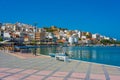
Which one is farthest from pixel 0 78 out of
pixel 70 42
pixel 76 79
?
pixel 70 42

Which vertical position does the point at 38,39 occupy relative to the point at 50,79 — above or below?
Answer: above

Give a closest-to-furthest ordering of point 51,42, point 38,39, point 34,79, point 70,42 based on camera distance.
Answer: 1. point 34,79
2. point 38,39
3. point 51,42
4. point 70,42

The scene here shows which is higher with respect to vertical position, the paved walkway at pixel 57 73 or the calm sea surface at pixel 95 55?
the calm sea surface at pixel 95 55

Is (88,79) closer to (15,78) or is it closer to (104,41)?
(15,78)

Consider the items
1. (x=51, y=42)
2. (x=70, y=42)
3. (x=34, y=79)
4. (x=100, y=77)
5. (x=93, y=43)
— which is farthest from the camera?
(x=93, y=43)

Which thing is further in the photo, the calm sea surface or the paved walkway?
the calm sea surface

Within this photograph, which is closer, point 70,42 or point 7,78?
point 7,78

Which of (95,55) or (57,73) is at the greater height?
(95,55)

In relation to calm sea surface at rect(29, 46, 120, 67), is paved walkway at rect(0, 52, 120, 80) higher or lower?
lower

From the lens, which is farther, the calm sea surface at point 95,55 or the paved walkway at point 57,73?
the calm sea surface at point 95,55

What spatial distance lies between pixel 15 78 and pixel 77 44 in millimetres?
174579

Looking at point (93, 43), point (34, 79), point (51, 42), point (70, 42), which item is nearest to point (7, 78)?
point (34, 79)

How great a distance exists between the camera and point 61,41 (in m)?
172

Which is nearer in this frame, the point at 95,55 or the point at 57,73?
the point at 57,73
